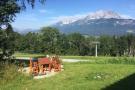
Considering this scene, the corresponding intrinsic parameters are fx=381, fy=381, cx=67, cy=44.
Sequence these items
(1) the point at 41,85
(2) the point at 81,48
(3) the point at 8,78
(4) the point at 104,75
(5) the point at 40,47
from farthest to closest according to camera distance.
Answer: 1. (2) the point at 81,48
2. (5) the point at 40,47
3. (4) the point at 104,75
4. (3) the point at 8,78
5. (1) the point at 41,85

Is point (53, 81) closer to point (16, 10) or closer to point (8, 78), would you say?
point (8, 78)

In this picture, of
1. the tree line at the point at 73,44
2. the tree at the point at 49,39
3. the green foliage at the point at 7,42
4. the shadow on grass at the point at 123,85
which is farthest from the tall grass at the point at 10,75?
the tree line at the point at 73,44

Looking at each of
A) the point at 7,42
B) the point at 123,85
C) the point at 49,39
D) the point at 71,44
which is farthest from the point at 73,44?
the point at 123,85

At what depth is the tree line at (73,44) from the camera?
246ft

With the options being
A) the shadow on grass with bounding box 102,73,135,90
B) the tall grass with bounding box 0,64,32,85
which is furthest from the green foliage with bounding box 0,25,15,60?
the shadow on grass with bounding box 102,73,135,90

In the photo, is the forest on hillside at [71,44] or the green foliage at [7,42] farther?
the forest on hillside at [71,44]

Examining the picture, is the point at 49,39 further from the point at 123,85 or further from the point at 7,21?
the point at 123,85

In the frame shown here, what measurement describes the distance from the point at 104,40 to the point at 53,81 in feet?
220

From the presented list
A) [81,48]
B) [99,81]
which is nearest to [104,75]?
[99,81]

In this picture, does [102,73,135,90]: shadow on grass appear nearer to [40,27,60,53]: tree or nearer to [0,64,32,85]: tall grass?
[0,64,32,85]: tall grass

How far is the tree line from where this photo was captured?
75.0 m

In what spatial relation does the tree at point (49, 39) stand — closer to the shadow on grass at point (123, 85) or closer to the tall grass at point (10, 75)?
the tall grass at point (10, 75)

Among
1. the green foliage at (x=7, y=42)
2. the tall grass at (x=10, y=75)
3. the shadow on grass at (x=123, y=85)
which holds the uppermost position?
the green foliage at (x=7, y=42)

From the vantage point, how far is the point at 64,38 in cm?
8262
